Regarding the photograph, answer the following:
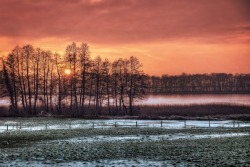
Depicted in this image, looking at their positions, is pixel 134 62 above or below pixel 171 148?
above

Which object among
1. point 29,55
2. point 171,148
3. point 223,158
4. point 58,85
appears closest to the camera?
point 223,158

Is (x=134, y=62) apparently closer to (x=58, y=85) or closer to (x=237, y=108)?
(x=58, y=85)

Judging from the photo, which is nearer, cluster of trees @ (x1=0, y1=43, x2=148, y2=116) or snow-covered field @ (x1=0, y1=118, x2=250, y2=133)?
snow-covered field @ (x1=0, y1=118, x2=250, y2=133)

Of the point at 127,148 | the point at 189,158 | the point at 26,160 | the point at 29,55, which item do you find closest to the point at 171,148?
the point at 127,148

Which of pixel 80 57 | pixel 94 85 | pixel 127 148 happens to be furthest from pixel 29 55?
pixel 127 148

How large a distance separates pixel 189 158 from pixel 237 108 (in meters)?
79.7

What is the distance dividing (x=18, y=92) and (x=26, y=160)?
90.6 m

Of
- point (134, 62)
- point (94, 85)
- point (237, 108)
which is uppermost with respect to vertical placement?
point (134, 62)

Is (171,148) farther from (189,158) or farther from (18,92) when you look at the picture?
(18,92)

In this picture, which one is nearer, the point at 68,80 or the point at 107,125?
the point at 107,125

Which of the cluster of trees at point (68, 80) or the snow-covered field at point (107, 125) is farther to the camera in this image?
the cluster of trees at point (68, 80)

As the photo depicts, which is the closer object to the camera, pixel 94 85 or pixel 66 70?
pixel 66 70

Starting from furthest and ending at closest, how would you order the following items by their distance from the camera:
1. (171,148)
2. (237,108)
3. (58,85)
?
(58,85), (237,108), (171,148)

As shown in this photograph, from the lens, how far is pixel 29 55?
108000 millimetres
